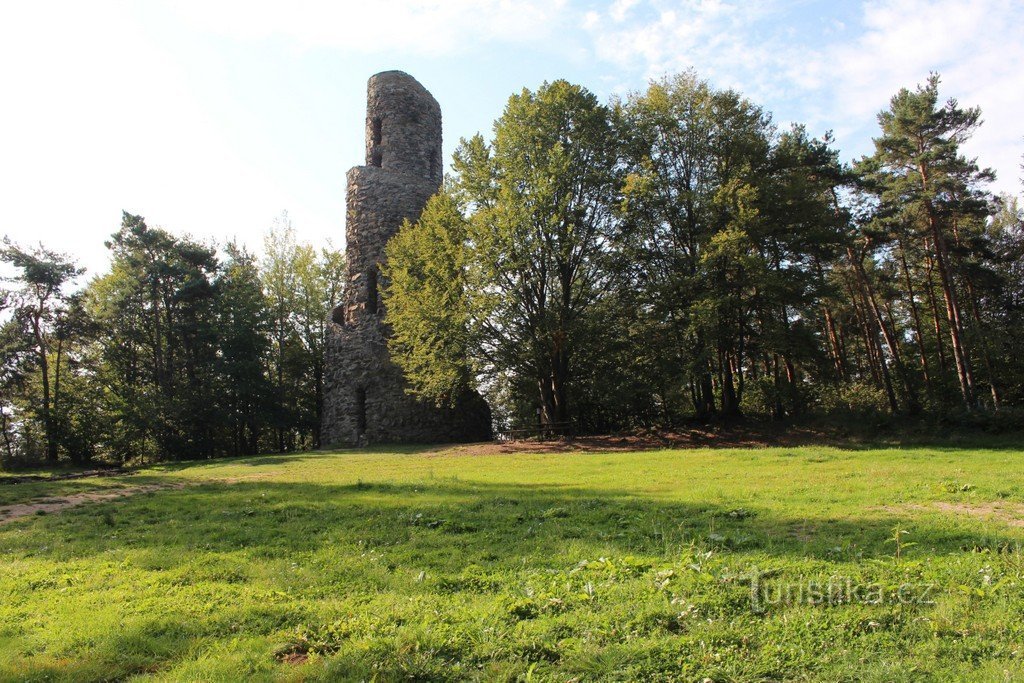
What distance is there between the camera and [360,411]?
1210 inches

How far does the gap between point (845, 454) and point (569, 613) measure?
14584 mm

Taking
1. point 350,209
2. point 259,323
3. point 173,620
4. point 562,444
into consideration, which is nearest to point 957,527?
point 173,620

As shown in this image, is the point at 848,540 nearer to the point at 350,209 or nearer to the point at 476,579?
the point at 476,579

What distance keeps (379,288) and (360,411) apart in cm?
655

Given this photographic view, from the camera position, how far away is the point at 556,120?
2431cm

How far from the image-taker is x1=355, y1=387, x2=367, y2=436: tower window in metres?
30.5

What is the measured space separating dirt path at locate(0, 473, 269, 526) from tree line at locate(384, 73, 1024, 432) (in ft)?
37.5

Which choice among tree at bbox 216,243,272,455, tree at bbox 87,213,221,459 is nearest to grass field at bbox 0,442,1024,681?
tree at bbox 87,213,221,459

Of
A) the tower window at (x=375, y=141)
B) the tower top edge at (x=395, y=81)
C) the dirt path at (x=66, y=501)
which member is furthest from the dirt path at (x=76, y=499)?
the tower top edge at (x=395, y=81)

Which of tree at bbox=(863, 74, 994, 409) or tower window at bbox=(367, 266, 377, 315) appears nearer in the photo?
tree at bbox=(863, 74, 994, 409)

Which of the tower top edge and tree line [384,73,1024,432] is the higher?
the tower top edge

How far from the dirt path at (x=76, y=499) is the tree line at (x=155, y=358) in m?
16.4

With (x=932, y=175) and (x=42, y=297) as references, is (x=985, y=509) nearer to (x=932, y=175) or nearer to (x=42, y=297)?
(x=932, y=175)

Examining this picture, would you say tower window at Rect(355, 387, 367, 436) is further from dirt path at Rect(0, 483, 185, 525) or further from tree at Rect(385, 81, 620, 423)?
dirt path at Rect(0, 483, 185, 525)
